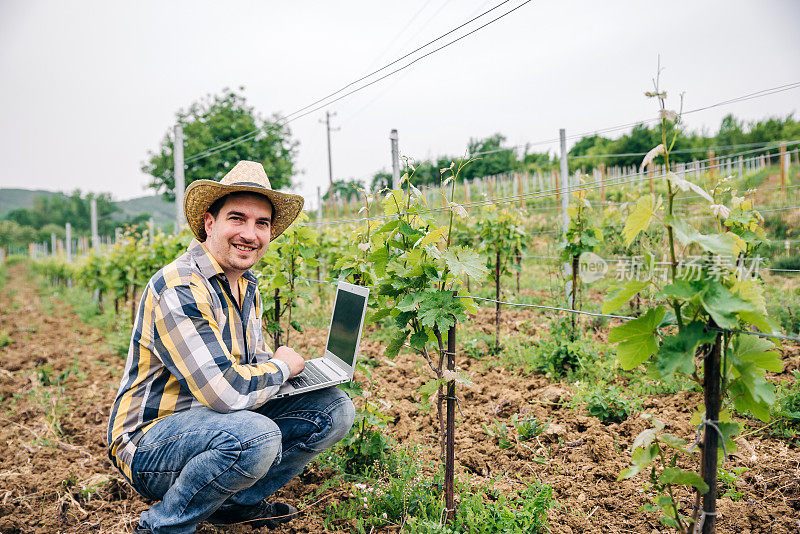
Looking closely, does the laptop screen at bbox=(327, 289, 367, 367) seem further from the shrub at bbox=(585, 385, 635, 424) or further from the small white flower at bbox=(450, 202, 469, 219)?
the shrub at bbox=(585, 385, 635, 424)

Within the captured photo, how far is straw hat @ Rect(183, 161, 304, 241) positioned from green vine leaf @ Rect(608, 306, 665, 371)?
5.78 ft

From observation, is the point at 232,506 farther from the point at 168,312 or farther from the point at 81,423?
the point at 81,423

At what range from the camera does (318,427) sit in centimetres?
257

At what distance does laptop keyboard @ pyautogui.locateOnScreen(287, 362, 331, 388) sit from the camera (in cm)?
258

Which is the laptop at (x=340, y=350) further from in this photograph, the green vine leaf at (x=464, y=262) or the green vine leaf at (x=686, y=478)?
the green vine leaf at (x=686, y=478)

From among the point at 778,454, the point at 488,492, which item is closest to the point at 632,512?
the point at 488,492

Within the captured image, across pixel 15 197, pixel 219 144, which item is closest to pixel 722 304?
pixel 219 144

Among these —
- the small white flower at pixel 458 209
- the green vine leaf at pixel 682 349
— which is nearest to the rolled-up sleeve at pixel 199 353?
the small white flower at pixel 458 209

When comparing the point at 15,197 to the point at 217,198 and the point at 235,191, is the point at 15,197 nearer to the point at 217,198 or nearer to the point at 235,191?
the point at 217,198

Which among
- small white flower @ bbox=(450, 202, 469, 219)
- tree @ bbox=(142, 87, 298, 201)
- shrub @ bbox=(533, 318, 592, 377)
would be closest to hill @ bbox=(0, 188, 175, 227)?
tree @ bbox=(142, 87, 298, 201)

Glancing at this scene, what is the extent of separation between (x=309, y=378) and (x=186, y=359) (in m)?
0.74

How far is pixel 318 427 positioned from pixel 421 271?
39.6 inches

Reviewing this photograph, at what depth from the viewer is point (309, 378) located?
269cm

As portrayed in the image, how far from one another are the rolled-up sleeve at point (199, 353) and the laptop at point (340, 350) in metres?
0.26
